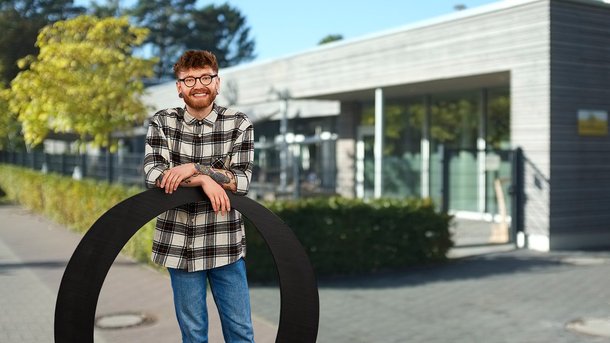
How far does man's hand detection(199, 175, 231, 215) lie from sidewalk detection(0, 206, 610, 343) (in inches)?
117

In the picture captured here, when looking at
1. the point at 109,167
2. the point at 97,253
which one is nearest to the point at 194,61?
the point at 97,253

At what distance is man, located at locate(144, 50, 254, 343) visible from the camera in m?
3.28

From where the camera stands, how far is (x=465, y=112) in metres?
17.1

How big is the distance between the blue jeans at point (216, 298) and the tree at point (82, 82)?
42.5 feet

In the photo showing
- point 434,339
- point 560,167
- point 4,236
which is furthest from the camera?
point 4,236

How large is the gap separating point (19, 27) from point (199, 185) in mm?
19171

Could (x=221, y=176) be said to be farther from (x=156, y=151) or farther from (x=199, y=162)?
(x=156, y=151)

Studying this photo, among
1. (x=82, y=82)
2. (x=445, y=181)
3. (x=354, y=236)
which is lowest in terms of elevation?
(x=354, y=236)

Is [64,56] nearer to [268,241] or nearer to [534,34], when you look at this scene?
[534,34]

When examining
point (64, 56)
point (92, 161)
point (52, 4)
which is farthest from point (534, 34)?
point (52, 4)

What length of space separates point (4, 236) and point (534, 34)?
34.1 feet

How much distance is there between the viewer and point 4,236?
45.9 feet

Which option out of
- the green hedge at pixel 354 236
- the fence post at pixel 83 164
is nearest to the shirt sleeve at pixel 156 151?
the green hedge at pixel 354 236

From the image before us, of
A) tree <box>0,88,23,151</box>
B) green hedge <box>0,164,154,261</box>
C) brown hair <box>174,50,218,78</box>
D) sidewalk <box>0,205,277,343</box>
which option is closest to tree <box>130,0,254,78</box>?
tree <box>0,88,23,151</box>
